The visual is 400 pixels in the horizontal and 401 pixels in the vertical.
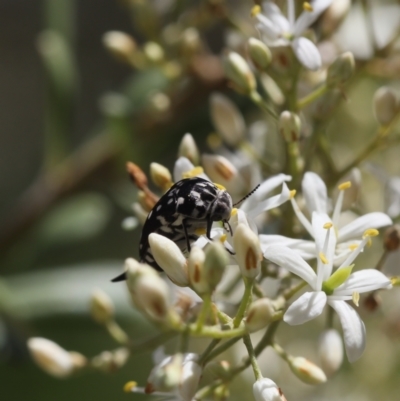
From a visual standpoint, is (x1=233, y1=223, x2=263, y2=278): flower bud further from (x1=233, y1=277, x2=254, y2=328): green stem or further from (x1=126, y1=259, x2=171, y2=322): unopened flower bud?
(x1=126, y1=259, x2=171, y2=322): unopened flower bud

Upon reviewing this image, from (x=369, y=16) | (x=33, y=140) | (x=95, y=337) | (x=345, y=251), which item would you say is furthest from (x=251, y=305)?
(x=33, y=140)

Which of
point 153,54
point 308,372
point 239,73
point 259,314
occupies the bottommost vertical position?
point 308,372

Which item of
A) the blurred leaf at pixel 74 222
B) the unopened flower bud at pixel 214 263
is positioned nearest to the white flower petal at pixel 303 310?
the unopened flower bud at pixel 214 263

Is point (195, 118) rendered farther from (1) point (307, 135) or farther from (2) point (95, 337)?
(2) point (95, 337)

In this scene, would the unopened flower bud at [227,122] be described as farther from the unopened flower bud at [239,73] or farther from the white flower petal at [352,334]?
the white flower petal at [352,334]

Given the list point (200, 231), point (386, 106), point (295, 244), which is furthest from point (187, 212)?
point (386, 106)

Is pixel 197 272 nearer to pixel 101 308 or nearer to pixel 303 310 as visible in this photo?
pixel 303 310
